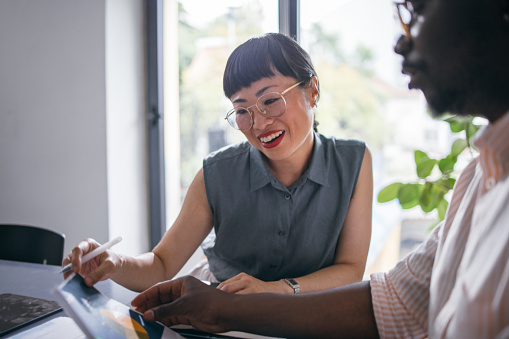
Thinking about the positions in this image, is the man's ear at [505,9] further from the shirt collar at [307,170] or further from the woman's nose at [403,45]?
the shirt collar at [307,170]

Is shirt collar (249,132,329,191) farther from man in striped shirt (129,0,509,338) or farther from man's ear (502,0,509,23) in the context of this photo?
man's ear (502,0,509,23)

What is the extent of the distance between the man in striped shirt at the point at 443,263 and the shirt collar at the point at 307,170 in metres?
0.47

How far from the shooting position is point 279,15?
7.63ft

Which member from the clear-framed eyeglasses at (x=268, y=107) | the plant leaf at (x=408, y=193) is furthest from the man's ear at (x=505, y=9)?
the plant leaf at (x=408, y=193)

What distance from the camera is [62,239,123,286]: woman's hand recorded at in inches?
41.0

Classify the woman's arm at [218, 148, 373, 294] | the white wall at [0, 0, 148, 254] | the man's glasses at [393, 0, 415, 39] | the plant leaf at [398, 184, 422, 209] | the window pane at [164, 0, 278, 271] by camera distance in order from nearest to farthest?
the man's glasses at [393, 0, 415, 39] → the woman's arm at [218, 148, 373, 294] → the plant leaf at [398, 184, 422, 209] → the white wall at [0, 0, 148, 254] → the window pane at [164, 0, 278, 271]

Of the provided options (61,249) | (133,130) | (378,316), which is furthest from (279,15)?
(378,316)

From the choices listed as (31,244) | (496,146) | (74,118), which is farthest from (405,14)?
(74,118)

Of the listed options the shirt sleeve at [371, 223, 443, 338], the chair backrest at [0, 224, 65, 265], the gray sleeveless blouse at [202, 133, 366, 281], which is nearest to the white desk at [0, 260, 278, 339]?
the chair backrest at [0, 224, 65, 265]

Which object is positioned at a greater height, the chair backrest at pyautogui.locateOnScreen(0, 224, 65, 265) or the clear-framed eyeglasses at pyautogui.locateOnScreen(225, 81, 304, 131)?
the clear-framed eyeglasses at pyautogui.locateOnScreen(225, 81, 304, 131)

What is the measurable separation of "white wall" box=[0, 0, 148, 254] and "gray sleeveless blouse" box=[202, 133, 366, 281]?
129 centimetres

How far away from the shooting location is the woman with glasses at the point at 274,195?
132 centimetres

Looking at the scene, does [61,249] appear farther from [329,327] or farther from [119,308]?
[329,327]

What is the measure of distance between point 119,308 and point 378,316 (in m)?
0.58
